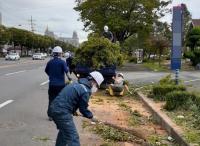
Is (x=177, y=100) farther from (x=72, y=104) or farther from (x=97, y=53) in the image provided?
(x=72, y=104)

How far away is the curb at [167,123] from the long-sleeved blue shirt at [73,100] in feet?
9.62

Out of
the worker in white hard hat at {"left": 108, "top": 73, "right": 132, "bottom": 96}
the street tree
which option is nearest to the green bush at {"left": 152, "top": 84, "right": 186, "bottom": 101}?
the worker in white hard hat at {"left": 108, "top": 73, "right": 132, "bottom": 96}

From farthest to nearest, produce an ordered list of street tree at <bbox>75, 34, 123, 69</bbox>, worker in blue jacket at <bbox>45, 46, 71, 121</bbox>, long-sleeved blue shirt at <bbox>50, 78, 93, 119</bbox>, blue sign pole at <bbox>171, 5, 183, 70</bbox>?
1. blue sign pole at <bbox>171, 5, 183, 70</bbox>
2. street tree at <bbox>75, 34, 123, 69</bbox>
3. worker in blue jacket at <bbox>45, 46, 71, 121</bbox>
4. long-sleeved blue shirt at <bbox>50, 78, 93, 119</bbox>

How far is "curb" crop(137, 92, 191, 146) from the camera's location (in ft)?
33.6

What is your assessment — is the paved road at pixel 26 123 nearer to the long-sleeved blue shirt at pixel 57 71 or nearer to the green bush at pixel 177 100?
the long-sleeved blue shirt at pixel 57 71

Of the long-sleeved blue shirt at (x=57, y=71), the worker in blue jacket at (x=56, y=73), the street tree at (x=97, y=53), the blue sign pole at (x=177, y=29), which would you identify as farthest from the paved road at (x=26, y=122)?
the blue sign pole at (x=177, y=29)

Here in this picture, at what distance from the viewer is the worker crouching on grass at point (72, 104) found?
23.8ft

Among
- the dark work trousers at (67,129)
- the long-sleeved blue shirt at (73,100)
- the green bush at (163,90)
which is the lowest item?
the green bush at (163,90)

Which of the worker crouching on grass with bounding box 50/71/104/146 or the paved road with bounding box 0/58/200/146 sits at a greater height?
the worker crouching on grass with bounding box 50/71/104/146

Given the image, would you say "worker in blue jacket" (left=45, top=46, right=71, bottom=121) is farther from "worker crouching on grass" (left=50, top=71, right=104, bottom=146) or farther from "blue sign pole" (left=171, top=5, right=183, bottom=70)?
"blue sign pole" (left=171, top=5, right=183, bottom=70)

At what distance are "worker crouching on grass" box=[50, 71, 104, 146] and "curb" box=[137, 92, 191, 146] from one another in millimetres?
2858

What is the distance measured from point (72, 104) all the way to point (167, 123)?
5.03 metres

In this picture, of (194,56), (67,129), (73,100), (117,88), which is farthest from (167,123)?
(194,56)

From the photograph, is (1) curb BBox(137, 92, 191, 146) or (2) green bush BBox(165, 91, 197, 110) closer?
(1) curb BBox(137, 92, 191, 146)
